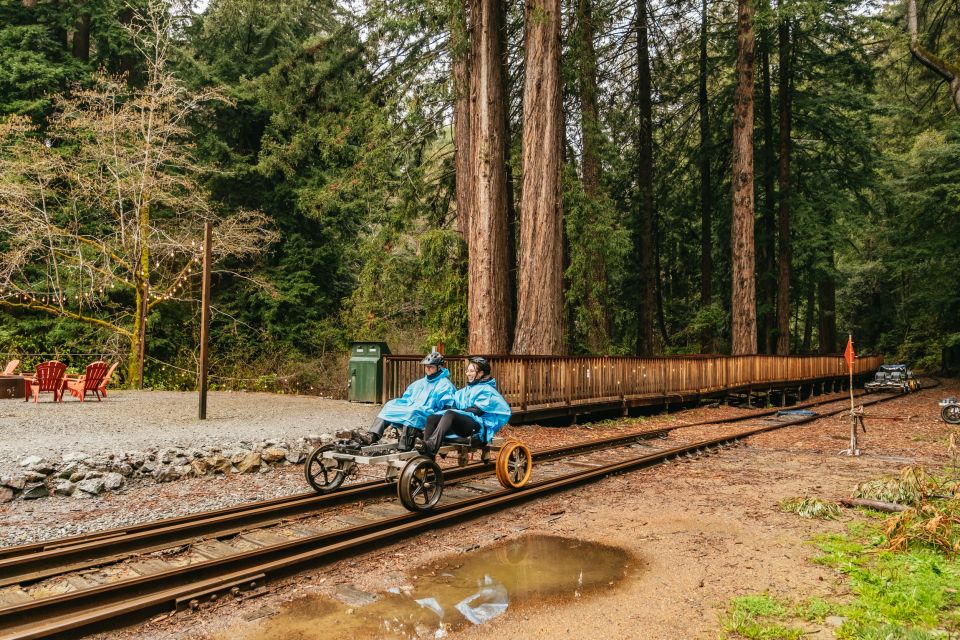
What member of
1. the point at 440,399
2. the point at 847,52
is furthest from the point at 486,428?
the point at 847,52

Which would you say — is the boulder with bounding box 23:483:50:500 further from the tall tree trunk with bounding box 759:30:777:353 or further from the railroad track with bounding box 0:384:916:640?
the tall tree trunk with bounding box 759:30:777:353

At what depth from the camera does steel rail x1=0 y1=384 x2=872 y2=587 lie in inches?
177

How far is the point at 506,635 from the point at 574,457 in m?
6.15

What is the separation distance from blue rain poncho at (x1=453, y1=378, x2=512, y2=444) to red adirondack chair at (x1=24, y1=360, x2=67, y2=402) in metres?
11.5

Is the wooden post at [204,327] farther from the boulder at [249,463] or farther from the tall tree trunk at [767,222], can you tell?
the tall tree trunk at [767,222]

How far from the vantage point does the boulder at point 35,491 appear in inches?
260

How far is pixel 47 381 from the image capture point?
13.9m

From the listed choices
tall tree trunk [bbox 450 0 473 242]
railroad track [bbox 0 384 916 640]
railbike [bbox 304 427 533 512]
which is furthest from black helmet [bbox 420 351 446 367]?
tall tree trunk [bbox 450 0 473 242]

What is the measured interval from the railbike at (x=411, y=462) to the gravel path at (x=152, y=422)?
291cm

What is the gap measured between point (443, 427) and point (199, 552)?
253 cm

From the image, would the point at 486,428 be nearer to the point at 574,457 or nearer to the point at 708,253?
the point at 574,457

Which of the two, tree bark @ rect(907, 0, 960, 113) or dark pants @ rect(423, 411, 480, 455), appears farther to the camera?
tree bark @ rect(907, 0, 960, 113)

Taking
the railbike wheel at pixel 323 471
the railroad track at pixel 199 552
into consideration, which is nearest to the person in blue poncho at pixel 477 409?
the railroad track at pixel 199 552

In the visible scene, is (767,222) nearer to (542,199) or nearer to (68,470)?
(542,199)
